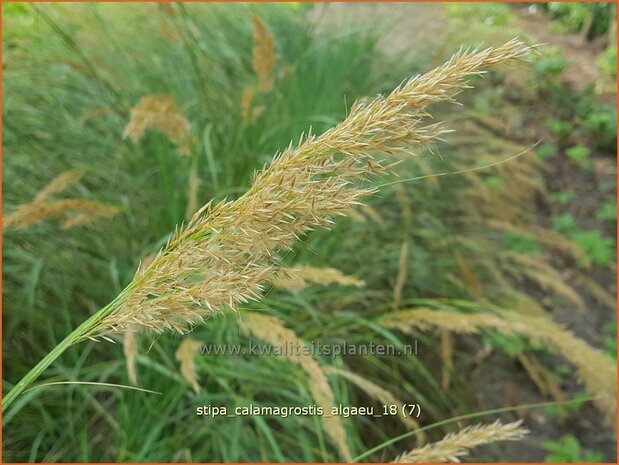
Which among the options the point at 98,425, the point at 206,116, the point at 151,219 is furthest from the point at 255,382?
the point at 206,116

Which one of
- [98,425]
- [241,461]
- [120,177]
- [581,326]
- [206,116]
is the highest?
[206,116]

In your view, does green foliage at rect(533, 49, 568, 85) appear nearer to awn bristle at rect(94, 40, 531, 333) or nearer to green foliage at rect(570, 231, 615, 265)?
green foliage at rect(570, 231, 615, 265)

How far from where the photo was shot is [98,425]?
1578 millimetres

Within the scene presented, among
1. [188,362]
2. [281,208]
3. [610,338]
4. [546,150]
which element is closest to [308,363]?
[188,362]

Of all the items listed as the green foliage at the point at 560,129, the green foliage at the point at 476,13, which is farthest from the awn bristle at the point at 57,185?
the green foliage at the point at 560,129

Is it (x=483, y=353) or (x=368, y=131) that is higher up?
(x=483, y=353)

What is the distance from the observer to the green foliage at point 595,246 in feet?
11.3

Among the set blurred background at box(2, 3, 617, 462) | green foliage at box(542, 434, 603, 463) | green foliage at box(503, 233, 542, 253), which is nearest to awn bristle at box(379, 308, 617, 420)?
blurred background at box(2, 3, 617, 462)

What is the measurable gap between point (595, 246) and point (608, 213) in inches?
22.2

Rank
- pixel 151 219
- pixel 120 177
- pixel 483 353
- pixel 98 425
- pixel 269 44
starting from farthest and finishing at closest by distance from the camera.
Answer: pixel 483 353
pixel 120 177
pixel 151 219
pixel 98 425
pixel 269 44

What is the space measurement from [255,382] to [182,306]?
1.11 m

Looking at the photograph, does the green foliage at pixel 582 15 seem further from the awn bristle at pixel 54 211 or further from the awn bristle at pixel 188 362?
the awn bristle at pixel 188 362

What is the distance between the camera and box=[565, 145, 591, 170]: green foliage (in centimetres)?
449

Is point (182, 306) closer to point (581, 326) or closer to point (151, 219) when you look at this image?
point (151, 219)
